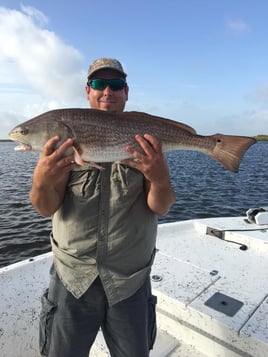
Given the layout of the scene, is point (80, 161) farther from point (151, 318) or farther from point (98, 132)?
point (151, 318)

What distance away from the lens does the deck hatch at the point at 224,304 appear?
12.5 ft

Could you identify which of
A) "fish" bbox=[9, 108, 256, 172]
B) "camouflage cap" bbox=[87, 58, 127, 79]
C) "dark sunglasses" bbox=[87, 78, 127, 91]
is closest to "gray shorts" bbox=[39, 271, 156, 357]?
"fish" bbox=[9, 108, 256, 172]

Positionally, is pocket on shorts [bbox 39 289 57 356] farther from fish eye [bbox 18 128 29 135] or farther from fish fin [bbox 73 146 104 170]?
fish eye [bbox 18 128 29 135]

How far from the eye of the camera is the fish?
8.17ft

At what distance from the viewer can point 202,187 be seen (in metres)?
21.7

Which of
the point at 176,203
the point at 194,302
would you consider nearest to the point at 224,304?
the point at 194,302

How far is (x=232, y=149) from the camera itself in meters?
2.75

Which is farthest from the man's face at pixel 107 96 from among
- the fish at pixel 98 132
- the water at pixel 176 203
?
the water at pixel 176 203

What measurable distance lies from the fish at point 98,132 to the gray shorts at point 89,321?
3.25 feet

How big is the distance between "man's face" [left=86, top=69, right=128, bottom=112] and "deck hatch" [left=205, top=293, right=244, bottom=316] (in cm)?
254

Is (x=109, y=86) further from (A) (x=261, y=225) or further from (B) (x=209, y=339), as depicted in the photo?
(A) (x=261, y=225)

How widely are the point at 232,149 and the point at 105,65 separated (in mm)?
1252

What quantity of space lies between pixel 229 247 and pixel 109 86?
13.2 feet

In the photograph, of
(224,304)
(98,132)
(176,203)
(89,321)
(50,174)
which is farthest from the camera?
(176,203)
